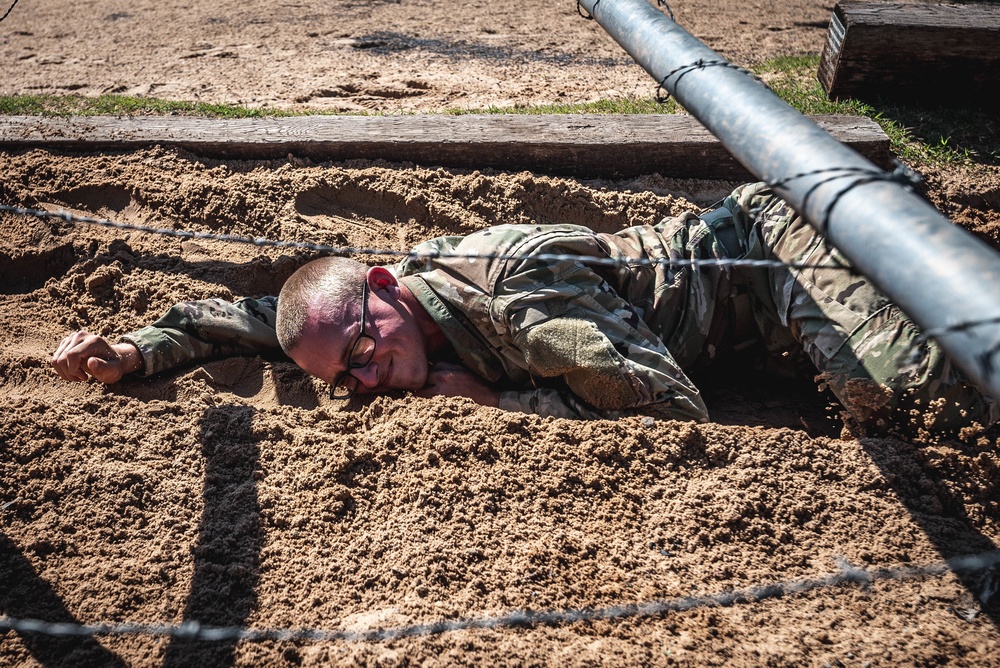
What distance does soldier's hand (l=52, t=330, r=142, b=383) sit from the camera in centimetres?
290

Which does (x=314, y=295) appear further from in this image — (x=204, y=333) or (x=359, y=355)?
(x=204, y=333)

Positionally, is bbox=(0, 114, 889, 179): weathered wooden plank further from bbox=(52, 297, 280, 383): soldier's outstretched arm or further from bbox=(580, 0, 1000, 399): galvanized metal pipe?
bbox=(580, 0, 1000, 399): galvanized metal pipe

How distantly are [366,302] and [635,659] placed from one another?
1.60m

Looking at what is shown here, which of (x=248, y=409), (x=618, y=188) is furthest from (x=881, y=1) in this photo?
(x=248, y=409)

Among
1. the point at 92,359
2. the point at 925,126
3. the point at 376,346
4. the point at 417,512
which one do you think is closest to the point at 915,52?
the point at 925,126

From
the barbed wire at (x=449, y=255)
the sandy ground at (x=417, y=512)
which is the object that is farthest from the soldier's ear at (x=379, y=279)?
the sandy ground at (x=417, y=512)

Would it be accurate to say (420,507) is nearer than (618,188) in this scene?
Yes

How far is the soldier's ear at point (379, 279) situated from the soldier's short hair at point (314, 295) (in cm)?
3

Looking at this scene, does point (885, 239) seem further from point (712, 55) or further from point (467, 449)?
point (467, 449)

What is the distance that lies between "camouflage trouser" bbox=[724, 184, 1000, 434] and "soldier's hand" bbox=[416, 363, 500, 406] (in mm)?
1126

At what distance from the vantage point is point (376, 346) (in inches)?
113

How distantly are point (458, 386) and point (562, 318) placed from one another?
20.5 inches

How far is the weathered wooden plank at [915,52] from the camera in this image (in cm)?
428

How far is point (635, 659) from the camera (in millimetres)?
1911
